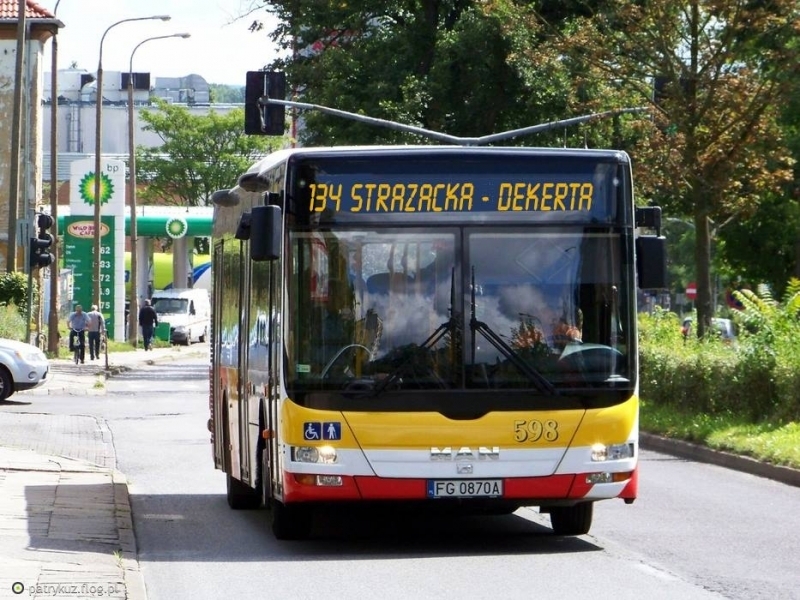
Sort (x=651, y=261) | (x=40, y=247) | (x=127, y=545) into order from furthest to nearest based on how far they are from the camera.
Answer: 1. (x=40, y=247)
2. (x=651, y=261)
3. (x=127, y=545)

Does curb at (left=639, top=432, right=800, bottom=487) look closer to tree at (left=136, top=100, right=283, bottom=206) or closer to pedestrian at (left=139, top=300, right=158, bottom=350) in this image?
pedestrian at (left=139, top=300, right=158, bottom=350)

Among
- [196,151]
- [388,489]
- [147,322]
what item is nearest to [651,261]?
[388,489]

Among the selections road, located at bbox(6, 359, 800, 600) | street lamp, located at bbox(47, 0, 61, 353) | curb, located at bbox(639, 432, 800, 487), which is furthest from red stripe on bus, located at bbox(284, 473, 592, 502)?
street lamp, located at bbox(47, 0, 61, 353)

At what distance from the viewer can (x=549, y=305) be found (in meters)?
11.5

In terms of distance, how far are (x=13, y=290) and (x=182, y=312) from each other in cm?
3195

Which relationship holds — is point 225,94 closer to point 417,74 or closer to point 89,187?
point 89,187

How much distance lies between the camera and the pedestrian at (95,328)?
167ft

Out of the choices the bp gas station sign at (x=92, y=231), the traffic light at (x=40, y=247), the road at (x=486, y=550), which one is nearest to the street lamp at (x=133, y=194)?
the bp gas station sign at (x=92, y=231)

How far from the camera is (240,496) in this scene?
48.7 ft

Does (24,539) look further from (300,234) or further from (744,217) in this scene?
(744,217)

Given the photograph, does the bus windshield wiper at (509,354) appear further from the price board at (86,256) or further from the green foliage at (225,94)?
the green foliage at (225,94)

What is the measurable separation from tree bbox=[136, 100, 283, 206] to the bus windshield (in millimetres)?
79566

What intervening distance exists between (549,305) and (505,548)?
1.73 m
